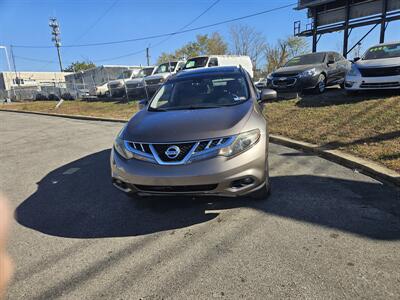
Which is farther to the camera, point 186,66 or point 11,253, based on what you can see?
point 186,66

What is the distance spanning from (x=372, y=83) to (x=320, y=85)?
2319 millimetres

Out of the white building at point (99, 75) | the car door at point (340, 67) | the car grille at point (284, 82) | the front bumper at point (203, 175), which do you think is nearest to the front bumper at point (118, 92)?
the white building at point (99, 75)

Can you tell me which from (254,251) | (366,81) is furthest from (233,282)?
(366,81)

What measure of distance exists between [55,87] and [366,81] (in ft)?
93.9

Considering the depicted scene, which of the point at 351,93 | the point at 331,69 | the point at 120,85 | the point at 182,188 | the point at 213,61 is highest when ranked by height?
the point at 213,61

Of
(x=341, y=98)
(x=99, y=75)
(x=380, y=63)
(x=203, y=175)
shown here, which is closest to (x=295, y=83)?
(x=341, y=98)

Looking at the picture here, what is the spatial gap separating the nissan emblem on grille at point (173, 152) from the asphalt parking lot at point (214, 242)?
79cm

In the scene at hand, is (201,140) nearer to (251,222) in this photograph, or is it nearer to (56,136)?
(251,222)

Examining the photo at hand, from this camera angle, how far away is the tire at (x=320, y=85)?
10.5 m

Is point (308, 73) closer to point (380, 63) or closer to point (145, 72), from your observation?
point (380, 63)

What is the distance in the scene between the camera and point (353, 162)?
482 cm

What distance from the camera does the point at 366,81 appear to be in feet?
27.9

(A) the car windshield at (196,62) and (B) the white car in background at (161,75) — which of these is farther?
(B) the white car in background at (161,75)

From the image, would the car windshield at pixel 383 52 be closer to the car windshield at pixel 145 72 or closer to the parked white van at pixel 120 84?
the car windshield at pixel 145 72
